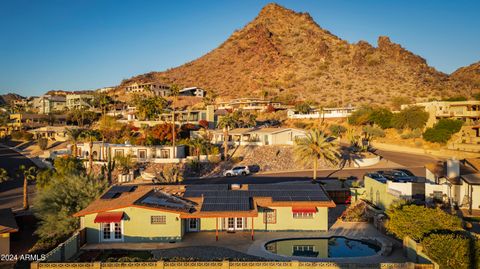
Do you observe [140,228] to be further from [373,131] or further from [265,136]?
[373,131]

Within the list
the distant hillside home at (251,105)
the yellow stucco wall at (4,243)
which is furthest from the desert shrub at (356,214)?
the distant hillside home at (251,105)

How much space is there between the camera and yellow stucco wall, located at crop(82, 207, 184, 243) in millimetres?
23812

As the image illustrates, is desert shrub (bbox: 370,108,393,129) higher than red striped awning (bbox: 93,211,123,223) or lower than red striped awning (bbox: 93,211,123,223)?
higher

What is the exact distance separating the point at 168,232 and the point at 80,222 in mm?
6284

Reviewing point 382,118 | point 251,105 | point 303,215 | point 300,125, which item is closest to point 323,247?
point 303,215

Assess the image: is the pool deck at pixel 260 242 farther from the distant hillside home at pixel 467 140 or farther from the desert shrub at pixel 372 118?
the desert shrub at pixel 372 118

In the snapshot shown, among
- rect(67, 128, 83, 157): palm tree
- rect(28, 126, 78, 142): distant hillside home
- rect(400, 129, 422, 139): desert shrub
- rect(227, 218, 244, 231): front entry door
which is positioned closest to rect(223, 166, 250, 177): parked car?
rect(227, 218, 244, 231): front entry door

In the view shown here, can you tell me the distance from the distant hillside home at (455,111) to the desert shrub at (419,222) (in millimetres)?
54970

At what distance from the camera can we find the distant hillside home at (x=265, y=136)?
5794 cm

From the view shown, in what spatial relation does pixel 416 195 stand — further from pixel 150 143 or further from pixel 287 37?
pixel 287 37

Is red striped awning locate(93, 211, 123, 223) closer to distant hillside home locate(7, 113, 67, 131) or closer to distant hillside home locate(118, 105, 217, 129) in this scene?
distant hillside home locate(118, 105, 217, 129)

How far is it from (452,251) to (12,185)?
4646cm

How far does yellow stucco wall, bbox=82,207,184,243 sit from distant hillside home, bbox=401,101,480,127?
61.4 meters

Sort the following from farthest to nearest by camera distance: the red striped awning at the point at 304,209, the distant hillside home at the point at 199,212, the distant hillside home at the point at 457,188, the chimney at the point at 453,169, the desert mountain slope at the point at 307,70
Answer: the desert mountain slope at the point at 307,70 → the chimney at the point at 453,169 → the distant hillside home at the point at 457,188 → the red striped awning at the point at 304,209 → the distant hillside home at the point at 199,212
